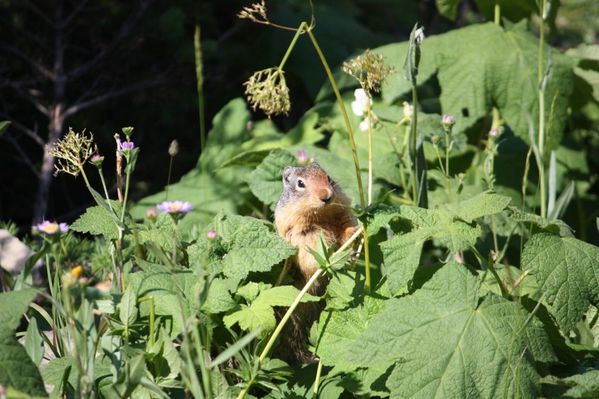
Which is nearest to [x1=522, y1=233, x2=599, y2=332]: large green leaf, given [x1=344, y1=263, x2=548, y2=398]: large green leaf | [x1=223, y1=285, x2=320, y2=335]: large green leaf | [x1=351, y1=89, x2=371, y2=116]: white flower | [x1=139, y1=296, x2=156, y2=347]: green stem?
[x1=344, y1=263, x2=548, y2=398]: large green leaf

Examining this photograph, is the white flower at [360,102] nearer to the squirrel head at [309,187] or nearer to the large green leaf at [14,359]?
the squirrel head at [309,187]

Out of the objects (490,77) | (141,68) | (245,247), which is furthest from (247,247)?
(141,68)

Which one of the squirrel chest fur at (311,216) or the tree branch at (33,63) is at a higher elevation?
the tree branch at (33,63)

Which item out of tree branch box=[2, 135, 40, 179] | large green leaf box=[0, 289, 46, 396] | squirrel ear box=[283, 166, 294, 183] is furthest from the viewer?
tree branch box=[2, 135, 40, 179]

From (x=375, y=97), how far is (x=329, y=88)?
0.77 feet

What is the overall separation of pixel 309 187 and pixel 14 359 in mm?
1195

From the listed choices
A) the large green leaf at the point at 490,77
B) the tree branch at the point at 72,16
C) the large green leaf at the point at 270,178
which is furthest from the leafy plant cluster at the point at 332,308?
the tree branch at the point at 72,16

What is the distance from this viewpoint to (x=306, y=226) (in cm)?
287

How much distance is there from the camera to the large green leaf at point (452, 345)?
2135mm

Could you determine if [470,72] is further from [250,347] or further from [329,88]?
[250,347]

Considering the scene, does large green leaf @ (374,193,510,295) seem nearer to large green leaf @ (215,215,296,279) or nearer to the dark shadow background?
large green leaf @ (215,215,296,279)

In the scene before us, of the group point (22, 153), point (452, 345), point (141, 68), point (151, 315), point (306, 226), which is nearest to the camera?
point (452, 345)

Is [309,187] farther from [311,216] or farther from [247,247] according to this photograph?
[247,247]

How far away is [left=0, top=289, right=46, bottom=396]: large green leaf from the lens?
1950mm
